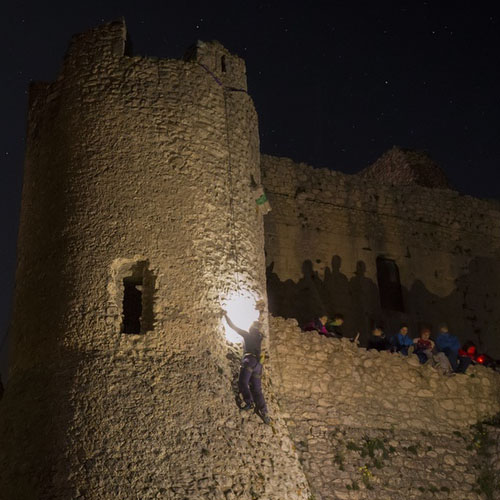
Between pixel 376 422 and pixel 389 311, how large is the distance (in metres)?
5.82

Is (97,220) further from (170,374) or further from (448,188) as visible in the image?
(448,188)

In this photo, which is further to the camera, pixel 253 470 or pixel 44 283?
pixel 44 283

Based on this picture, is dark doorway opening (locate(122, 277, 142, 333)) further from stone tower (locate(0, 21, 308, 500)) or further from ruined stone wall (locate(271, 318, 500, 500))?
ruined stone wall (locate(271, 318, 500, 500))

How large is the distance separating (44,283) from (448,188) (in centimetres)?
1354

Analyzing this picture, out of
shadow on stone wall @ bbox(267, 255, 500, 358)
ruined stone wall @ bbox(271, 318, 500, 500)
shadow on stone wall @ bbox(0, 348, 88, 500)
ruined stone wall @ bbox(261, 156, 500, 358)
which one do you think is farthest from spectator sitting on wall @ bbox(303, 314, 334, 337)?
shadow on stone wall @ bbox(0, 348, 88, 500)

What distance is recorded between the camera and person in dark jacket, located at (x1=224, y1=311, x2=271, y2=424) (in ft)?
38.5

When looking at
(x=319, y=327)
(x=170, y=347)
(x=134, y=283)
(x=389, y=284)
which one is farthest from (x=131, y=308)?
(x=389, y=284)

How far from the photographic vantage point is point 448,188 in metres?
23.1

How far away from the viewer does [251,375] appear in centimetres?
1188

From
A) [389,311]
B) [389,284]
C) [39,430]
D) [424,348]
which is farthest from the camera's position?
[389,284]

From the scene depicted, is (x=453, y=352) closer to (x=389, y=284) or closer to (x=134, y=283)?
(x=389, y=284)

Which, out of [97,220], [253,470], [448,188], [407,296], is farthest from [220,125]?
Answer: [448,188]

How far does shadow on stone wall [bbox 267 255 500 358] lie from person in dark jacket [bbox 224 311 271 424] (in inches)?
226

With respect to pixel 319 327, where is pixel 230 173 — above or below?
above
